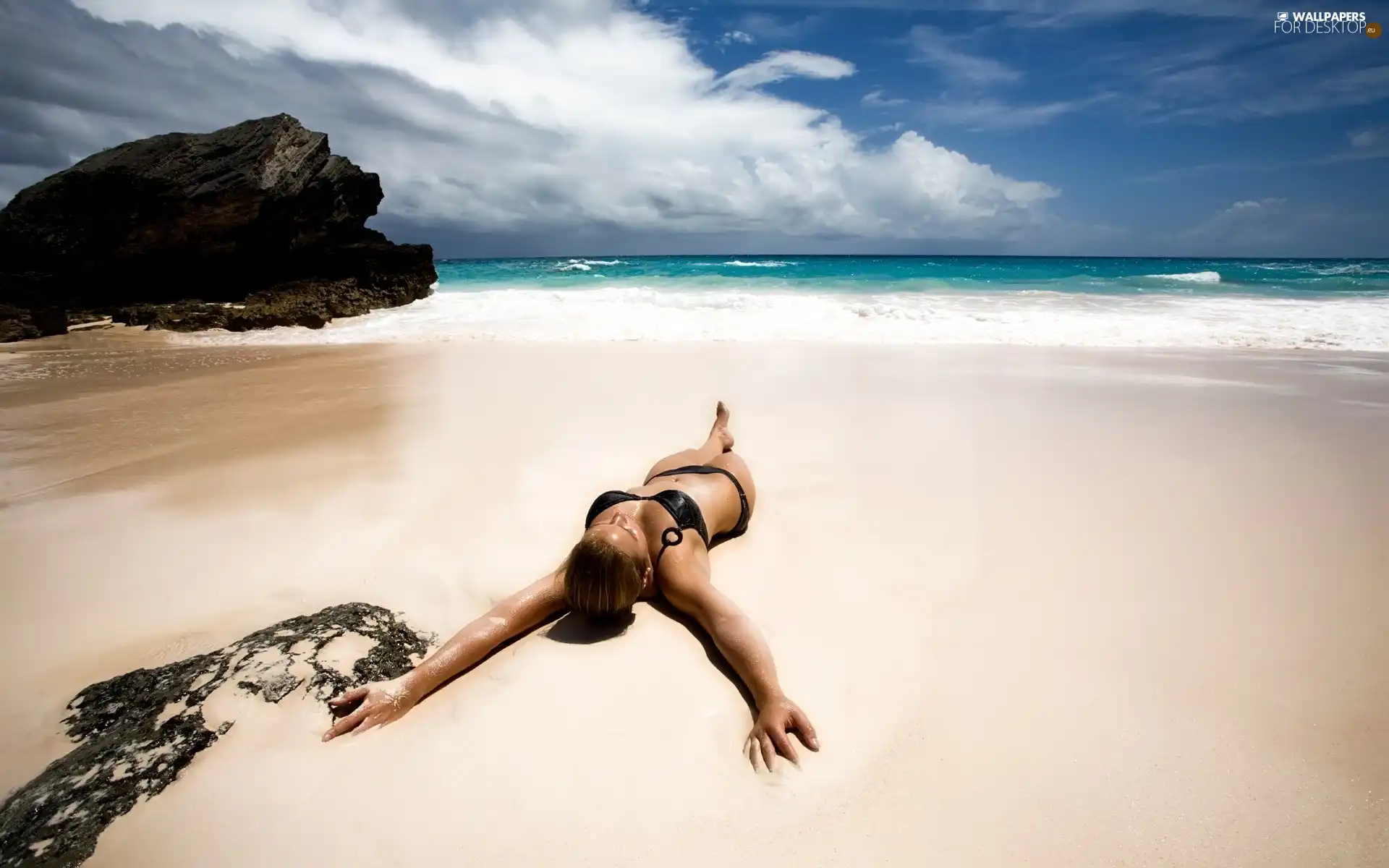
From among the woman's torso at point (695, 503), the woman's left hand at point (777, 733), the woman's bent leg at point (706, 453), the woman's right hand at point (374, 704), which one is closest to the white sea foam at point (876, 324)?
the woman's bent leg at point (706, 453)

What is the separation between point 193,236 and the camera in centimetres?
1436

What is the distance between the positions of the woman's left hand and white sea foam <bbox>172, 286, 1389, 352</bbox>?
8094 mm

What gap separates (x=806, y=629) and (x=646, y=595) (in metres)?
0.71

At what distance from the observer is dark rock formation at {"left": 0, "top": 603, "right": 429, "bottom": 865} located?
163 cm

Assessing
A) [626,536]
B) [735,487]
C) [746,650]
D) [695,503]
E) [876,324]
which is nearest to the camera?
[746,650]

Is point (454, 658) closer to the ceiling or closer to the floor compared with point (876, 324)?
closer to the floor

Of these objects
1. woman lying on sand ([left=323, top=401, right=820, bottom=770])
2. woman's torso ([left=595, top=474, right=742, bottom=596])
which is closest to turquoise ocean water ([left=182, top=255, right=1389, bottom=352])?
woman's torso ([left=595, top=474, right=742, bottom=596])

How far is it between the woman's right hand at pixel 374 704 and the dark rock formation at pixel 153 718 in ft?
0.33

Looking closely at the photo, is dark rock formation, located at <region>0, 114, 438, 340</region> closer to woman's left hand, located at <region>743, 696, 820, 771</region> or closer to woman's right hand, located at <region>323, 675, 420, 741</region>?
woman's right hand, located at <region>323, 675, 420, 741</region>

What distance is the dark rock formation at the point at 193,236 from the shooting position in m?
13.5

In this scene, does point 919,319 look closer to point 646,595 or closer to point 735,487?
point 735,487

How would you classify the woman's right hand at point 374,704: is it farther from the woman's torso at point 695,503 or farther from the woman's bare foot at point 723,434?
the woman's bare foot at point 723,434

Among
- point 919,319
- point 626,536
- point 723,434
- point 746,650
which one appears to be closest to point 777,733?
point 746,650

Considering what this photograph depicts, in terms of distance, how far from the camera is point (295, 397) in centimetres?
635
